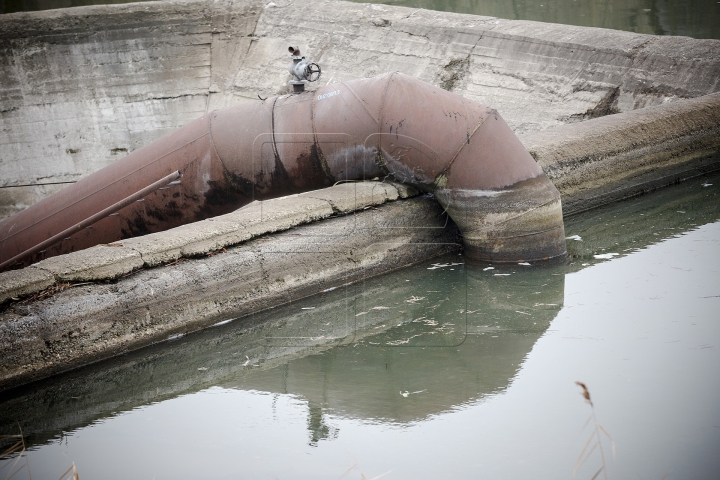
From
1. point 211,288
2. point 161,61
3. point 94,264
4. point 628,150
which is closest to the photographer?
point 94,264

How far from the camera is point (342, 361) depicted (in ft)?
12.3

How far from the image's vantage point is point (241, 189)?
4.79 metres

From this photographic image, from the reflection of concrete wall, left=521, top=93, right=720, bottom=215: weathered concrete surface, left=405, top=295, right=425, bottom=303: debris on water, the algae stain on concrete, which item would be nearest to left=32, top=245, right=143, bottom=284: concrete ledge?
the reflection of concrete wall

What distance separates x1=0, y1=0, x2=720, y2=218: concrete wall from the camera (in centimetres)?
841

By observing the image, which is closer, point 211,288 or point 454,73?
point 211,288

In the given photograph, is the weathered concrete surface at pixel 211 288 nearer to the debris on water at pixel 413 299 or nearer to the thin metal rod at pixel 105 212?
the debris on water at pixel 413 299

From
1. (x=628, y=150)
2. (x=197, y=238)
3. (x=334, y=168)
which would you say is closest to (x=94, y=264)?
(x=197, y=238)

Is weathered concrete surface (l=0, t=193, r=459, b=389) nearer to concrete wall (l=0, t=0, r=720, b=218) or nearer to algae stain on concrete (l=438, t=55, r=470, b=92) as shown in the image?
algae stain on concrete (l=438, t=55, r=470, b=92)

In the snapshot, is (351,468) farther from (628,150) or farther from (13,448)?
(628,150)

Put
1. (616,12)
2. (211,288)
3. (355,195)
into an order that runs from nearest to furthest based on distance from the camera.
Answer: (211,288), (355,195), (616,12)

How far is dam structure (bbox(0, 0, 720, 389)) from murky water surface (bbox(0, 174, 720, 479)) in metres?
0.22

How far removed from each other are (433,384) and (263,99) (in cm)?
253

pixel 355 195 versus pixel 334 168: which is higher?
pixel 334 168

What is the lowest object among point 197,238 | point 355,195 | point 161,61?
point 197,238
